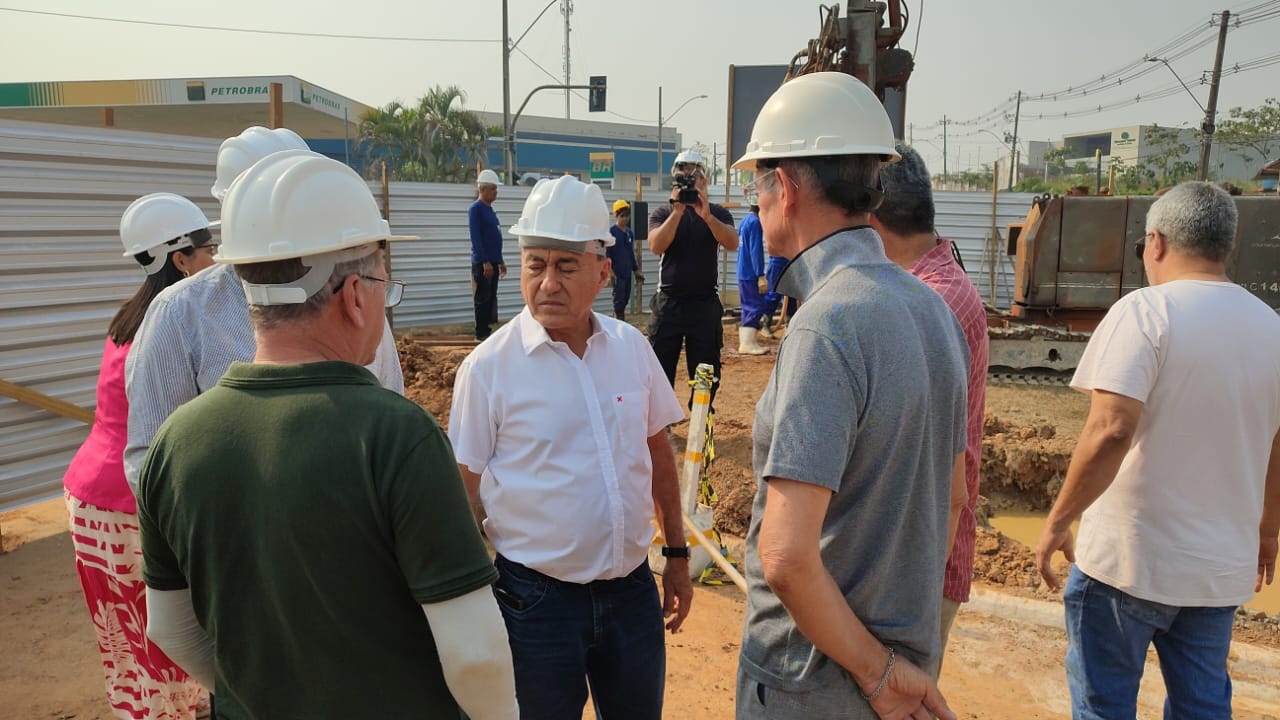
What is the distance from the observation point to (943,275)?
252 centimetres

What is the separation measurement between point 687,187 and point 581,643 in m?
4.49

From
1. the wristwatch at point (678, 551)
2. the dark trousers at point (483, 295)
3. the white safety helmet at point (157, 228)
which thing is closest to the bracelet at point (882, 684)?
the wristwatch at point (678, 551)

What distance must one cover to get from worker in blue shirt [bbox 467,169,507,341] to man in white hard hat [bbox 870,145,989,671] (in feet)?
32.0

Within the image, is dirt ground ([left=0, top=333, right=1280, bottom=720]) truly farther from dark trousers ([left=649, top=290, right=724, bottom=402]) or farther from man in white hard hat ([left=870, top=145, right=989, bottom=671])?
man in white hard hat ([left=870, top=145, right=989, bottom=671])

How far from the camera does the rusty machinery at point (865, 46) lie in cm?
655

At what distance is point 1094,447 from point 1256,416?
47cm

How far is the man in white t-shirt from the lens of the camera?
99.8 inches

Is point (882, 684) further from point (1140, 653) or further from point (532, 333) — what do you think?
point (1140, 653)

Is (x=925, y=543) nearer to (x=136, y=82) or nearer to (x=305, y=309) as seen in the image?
(x=305, y=309)

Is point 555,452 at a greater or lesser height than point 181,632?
greater

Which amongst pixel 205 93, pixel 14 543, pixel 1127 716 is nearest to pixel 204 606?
pixel 1127 716

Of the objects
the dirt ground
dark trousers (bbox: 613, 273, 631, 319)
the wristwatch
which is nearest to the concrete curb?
the dirt ground

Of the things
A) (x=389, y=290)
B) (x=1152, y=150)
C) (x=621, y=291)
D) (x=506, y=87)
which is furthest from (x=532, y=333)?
(x=1152, y=150)

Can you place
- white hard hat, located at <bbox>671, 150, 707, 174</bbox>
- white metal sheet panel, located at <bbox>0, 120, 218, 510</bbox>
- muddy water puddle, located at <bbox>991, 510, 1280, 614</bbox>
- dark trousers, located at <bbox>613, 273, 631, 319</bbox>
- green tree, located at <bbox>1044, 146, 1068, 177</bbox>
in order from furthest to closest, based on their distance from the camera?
green tree, located at <bbox>1044, 146, 1068, 177</bbox>, dark trousers, located at <bbox>613, 273, 631, 319</bbox>, muddy water puddle, located at <bbox>991, 510, 1280, 614</bbox>, white hard hat, located at <bbox>671, 150, 707, 174</bbox>, white metal sheet panel, located at <bbox>0, 120, 218, 510</bbox>
